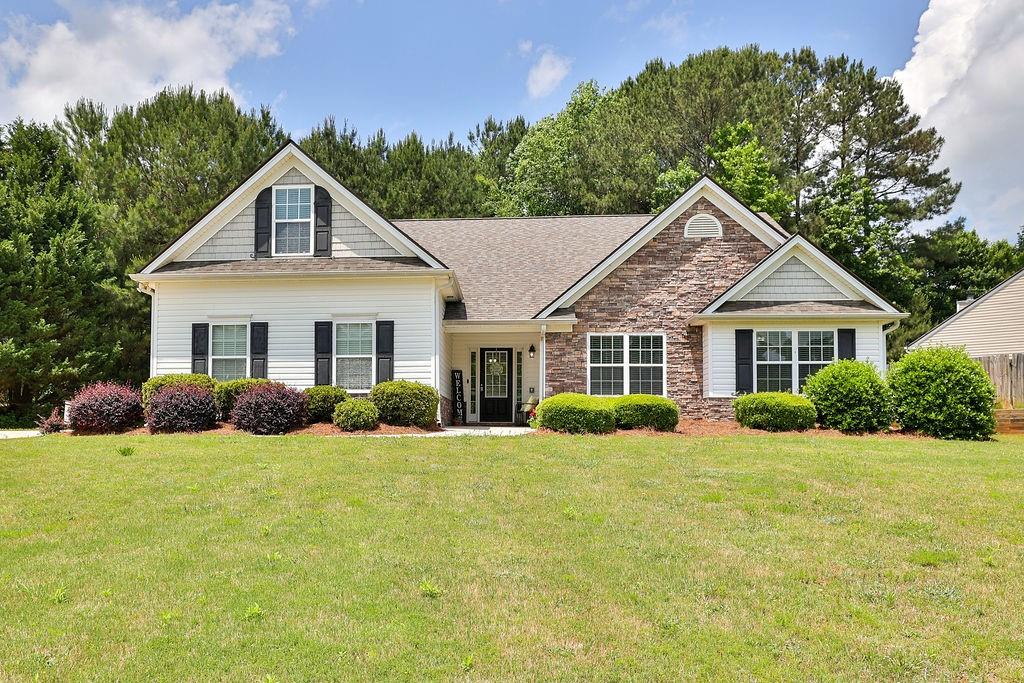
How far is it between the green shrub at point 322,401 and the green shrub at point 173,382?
2315mm

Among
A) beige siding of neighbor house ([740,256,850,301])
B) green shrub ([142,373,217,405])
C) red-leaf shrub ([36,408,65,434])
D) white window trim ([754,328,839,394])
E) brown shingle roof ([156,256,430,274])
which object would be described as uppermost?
brown shingle roof ([156,256,430,274])

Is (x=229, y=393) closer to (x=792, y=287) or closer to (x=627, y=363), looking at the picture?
(x=627, y=363)

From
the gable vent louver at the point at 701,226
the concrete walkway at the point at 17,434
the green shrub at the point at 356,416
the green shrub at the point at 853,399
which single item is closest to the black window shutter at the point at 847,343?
the green shrub at the point at 853,399

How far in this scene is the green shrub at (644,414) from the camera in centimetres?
1658

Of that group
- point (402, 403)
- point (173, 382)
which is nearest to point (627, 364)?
point (402, 403)

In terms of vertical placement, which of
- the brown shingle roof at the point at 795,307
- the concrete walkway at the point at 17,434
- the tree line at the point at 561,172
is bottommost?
the concrete walkway at the point at 17,434

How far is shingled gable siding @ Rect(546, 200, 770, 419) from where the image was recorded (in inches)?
755

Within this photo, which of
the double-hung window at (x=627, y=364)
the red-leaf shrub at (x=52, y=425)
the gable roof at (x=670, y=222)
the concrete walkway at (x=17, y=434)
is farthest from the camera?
the double-hung window at (x=627, y=364)

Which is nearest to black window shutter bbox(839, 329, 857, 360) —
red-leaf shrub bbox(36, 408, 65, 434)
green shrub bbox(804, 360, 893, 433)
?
green shrub bbox(804, 360, 893, 433)

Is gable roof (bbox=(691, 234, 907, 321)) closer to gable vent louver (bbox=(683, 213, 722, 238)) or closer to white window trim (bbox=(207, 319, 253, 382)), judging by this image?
gable vent louver (bbox=(683, 213, 722, 238))

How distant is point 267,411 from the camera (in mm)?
15992

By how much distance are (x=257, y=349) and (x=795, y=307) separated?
1291cm

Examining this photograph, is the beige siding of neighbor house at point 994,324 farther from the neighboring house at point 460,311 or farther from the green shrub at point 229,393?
the green shrub at point 229,393

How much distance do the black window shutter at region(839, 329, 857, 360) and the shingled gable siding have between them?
2.84m
